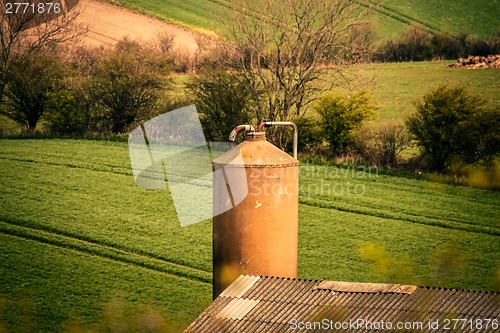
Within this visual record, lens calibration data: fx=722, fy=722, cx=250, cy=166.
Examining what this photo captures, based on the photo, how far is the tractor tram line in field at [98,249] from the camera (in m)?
15.3

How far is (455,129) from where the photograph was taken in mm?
23344

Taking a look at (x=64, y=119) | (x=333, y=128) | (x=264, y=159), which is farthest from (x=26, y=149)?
(x=264, y=159)

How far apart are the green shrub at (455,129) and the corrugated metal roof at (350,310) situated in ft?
50.5

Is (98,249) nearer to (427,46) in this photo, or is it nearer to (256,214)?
(256,214)

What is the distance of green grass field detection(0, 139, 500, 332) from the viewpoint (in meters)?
13.6

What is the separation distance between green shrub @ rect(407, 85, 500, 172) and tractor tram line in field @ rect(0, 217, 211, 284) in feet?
37.7

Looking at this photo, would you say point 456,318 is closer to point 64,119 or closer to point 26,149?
point 26,149

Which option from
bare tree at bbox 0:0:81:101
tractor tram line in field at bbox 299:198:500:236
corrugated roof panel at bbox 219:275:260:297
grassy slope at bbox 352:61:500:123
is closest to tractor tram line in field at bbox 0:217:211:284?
corrugated roof panel at bbox 219:275:260:297

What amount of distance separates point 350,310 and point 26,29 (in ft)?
96.2

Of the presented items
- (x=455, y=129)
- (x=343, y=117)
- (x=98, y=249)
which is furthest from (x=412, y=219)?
(x=98, y=249)

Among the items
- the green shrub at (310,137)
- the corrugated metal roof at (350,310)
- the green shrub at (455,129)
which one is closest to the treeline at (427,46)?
the green shrub at (310,137)

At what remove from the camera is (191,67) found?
126 feet

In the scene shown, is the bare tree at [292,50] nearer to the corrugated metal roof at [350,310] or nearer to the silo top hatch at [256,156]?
the silo top hatch at [256,156]

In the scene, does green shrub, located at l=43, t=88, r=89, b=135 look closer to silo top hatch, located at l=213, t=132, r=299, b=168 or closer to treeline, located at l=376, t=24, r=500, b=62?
treeline, located at l=376, t=24, r=500, b=62
